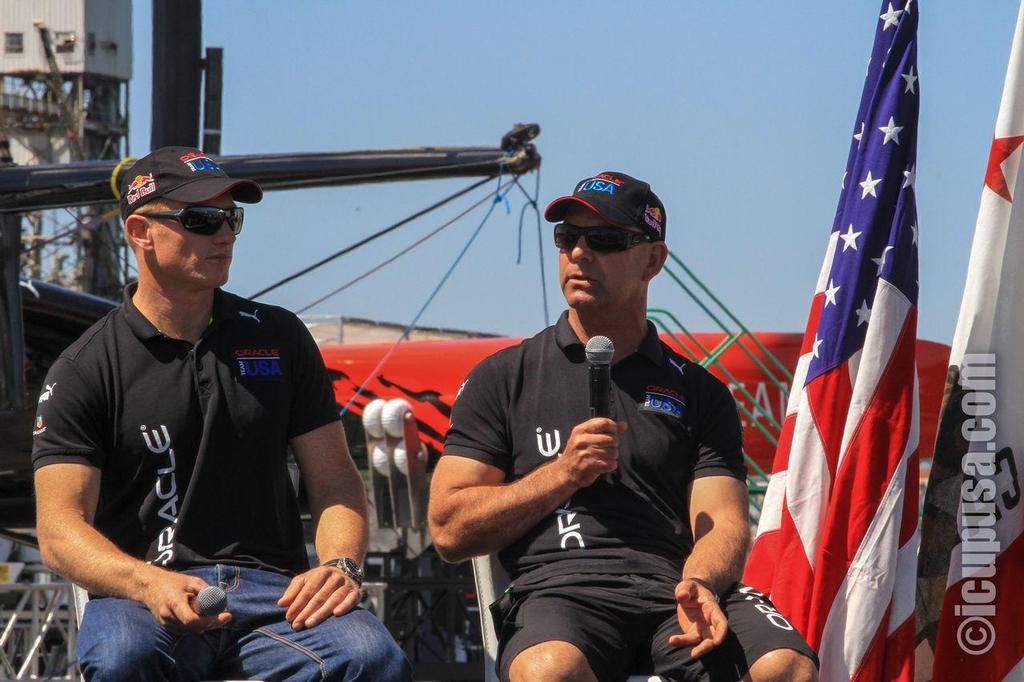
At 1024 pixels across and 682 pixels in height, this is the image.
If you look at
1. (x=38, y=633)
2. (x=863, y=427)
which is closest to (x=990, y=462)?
(x=863, y=427)

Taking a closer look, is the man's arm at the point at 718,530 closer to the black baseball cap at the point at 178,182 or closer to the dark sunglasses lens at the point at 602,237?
the dark sunglasses lens at the point at 602,237

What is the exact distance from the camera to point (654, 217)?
4.02 m

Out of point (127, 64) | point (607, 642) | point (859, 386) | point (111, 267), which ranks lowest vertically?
point (111, 267)

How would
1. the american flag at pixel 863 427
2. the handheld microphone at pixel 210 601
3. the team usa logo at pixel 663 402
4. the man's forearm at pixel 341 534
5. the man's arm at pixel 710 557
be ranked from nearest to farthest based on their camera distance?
1. the handheld microphone at pixel 210 601
2. the man's arm at pixel 710 557
3. the man's forearm at pixel 341 534
4. the team usa logo at pixel 663 402
5. the american flag at pixel 863 427

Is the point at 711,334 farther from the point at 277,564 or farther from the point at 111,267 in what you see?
the point at 111,267

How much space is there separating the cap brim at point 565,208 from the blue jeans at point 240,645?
1235mm

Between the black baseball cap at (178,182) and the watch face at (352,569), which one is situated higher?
the black baseball cap at (178,182)

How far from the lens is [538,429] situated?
3.85 metres

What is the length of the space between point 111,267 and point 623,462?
44.0m

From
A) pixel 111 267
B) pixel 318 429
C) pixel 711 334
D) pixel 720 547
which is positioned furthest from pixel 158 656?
pixel 111 267

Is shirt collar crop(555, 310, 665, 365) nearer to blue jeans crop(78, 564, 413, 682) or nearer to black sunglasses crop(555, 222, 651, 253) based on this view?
black sunglasses crop(555, 222, 651, 253)

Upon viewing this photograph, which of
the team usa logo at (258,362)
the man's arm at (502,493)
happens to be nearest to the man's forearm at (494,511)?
the man's arm at (502,493)

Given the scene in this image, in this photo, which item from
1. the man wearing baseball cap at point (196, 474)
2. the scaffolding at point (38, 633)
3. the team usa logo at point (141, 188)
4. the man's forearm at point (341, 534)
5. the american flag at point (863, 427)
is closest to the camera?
the man wearing baseball cap at point (196, 474)

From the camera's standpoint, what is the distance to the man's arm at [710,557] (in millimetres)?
3443
